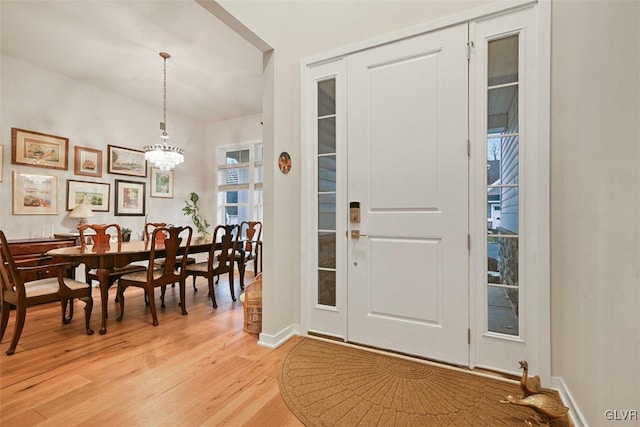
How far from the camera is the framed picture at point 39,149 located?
12.5 feet

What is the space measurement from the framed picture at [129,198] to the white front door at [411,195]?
442 centimetres

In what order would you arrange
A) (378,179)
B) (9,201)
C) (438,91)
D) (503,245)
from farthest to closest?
1. (9,201)
2. (378,179)
3. (438,91)
4. (503,245)

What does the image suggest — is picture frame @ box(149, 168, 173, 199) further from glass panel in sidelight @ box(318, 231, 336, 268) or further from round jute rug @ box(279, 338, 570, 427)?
round jute rug @ box(279, 338, 570, 427)

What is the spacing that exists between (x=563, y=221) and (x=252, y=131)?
5470 millimetres

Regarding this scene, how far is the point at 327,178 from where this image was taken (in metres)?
2.60

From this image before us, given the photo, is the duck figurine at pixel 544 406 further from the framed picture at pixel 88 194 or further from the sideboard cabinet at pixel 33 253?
the framed picture at pixel 88 194

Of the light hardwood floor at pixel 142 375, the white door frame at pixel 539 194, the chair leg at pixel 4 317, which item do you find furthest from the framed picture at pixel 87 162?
the white door frame at pixel 539 194

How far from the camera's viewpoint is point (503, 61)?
1979mm

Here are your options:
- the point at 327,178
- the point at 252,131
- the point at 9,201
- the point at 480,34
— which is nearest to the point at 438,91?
the point at 480,34

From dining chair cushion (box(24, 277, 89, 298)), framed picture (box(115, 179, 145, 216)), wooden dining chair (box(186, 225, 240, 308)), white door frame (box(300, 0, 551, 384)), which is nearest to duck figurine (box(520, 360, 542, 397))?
white door frame (box(300, 0, 551, 384))

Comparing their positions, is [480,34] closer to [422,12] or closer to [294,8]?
[422,12]

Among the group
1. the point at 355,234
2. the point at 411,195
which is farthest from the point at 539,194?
the point at 355,234

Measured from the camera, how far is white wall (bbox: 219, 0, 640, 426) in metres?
1.06
